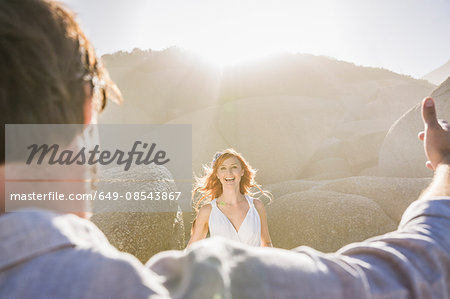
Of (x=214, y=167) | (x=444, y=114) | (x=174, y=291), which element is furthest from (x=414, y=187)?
(x=174, y=291)

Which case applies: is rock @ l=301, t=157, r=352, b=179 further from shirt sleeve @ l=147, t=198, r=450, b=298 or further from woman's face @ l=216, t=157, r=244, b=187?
shirt sleeve @ l=147, t=198, r=450, b=298

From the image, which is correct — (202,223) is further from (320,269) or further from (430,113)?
(320,269)

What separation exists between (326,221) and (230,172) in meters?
1.67

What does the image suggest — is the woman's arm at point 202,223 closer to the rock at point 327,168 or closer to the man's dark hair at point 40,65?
the man's dark hair at point 40,65

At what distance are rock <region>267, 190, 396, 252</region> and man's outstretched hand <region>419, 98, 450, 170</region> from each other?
11.3 ft

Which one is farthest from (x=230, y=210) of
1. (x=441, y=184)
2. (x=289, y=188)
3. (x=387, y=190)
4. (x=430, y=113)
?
(x=441, y=184)

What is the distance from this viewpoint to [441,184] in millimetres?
840

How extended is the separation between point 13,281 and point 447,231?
87 centimetres

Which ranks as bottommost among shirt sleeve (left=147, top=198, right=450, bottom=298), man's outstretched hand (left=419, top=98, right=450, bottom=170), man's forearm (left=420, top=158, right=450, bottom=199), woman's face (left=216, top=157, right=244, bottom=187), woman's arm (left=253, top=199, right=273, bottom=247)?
woman's arm (left=253, top=199, right=273, bottom=247)

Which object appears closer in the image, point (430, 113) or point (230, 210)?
point (430, 113)

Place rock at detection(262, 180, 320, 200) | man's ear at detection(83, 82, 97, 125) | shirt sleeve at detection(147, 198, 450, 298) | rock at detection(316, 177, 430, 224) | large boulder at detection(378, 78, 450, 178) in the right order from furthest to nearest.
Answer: rock at detection(262, 180, 320, 200), large boulder at detection(378, 78, 450, 178), rock at detection(316, 177, 430, 224), man's ear at detection(83, 82, 97, 125), shirt sleeve at detection(147, 198, 450, 298)

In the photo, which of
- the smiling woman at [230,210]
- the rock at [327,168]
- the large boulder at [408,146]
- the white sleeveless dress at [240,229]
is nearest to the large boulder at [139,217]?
the smiling woman at [230,210]

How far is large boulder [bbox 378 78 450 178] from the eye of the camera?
582cm

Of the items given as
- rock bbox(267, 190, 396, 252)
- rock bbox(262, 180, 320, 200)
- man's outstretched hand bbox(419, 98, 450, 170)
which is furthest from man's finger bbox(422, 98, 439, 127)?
rock bbox(262, 180, 320, 200)
